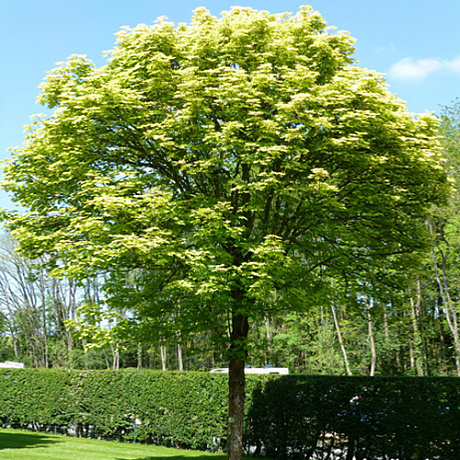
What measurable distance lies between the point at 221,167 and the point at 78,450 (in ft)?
37.5

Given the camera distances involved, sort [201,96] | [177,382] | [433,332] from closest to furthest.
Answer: [201,96] → [177,382] → [433,332]

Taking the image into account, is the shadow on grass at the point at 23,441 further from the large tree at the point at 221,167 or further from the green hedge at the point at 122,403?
the large tree at the point at 221,167

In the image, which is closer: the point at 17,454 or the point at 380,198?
the point at 380,198

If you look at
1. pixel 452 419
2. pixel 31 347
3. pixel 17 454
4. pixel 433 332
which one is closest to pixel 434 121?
pixel 452 419

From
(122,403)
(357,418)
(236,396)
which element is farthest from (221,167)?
(122,403)

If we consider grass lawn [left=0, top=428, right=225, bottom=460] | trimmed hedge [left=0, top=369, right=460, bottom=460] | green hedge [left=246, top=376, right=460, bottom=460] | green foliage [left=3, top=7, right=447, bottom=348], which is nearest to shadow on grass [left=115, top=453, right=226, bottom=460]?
grass lawn [left=0, top=428, right=225, bottom=460]

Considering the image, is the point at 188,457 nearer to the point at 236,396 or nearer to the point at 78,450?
the point at 78,450

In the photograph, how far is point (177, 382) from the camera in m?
18.2

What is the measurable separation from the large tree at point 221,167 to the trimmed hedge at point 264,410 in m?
4.07

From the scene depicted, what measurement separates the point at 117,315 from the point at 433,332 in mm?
28507

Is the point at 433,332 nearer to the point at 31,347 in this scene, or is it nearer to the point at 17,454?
the point at 17,454

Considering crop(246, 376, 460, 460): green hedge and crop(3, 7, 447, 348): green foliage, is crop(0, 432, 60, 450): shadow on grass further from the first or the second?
crop(3, 7, 447, 348): green foliage

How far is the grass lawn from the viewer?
14211 mm

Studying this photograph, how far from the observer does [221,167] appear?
1077 cm
